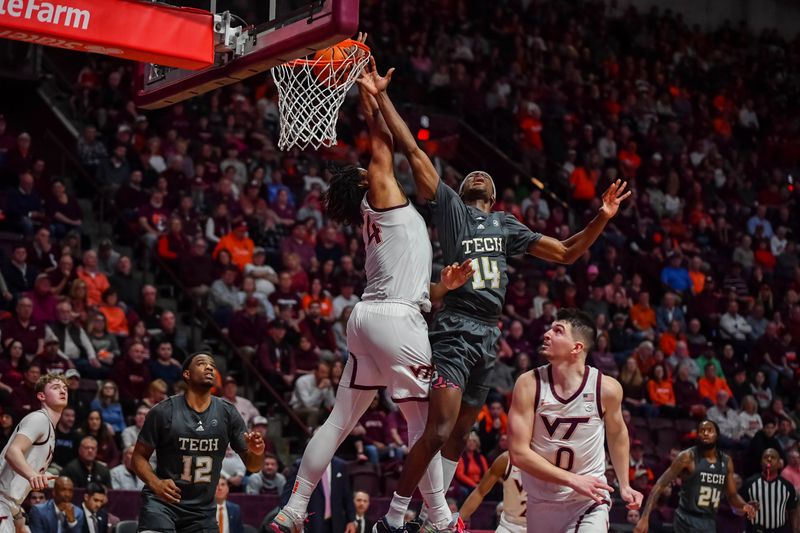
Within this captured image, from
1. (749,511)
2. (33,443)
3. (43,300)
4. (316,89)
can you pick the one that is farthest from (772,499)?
(33,443)

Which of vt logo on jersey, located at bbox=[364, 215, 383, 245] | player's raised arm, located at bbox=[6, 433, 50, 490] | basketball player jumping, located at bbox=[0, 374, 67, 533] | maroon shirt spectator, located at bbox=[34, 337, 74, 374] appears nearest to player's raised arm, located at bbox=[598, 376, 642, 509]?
vt logo on jersey, located at bbox=[364, 215, 383, 245]

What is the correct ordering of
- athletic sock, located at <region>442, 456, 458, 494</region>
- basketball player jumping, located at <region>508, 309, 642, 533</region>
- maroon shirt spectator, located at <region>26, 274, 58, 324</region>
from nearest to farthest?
basketball player jumping, located at <region>508, 309, 642, 533</region> → athletic sock, located at <region>442, 456, 458, 494</region> → maroon shirt spectator, located at <region>26, 274, 58, 324</region>

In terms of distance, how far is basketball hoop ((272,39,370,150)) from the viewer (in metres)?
8.08

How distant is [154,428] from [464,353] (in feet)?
8.14

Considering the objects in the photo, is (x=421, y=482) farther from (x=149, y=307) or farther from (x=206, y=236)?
(x=206, y=236)

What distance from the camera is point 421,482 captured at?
7586 millimetres

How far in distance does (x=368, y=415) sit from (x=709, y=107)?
15.3m

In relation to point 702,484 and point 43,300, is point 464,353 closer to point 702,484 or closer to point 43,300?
point 702,484

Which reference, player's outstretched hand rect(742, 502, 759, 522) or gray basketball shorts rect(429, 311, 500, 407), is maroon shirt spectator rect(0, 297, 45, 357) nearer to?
gray basketball shorts rect(429, 311, 500, 407)

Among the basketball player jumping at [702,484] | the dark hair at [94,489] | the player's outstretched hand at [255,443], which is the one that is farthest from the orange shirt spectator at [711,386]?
the player's outstretched hand at [255,443]

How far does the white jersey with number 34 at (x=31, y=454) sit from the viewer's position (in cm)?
928

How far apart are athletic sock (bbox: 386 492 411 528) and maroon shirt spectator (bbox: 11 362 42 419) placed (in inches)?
269

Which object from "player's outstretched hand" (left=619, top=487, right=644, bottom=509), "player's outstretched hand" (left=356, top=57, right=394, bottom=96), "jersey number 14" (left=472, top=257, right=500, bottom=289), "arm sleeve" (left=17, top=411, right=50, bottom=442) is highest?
"player's outstretched hand" (left=356, top=57, right=394, bottom=96)

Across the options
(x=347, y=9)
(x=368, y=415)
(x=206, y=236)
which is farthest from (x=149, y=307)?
(x=347, y=9)
